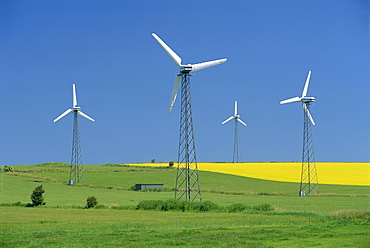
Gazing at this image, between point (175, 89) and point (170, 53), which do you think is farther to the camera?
point (175, 89)

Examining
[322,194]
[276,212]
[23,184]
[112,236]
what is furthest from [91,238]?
[23,184]

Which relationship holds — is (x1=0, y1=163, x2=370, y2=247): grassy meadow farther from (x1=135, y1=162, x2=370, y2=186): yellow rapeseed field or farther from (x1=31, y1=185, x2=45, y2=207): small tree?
(x1=135, y1=162, x2=370, y2=186): yellow rapeseed field

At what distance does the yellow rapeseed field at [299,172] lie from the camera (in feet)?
419

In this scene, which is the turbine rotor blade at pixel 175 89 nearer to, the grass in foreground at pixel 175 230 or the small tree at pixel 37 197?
the grass in foreground at pixel 175 230

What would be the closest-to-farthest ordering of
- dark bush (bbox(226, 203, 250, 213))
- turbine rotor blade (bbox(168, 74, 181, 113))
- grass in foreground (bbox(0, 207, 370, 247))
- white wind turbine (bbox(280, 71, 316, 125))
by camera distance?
grass in foreground (bbox(0, 207, 370, 247)), dark bush (bbox(226, 203, 250, 213)), turbine rotor blade (bbox(168, 74, 181, 113)), white wind turbine (bbox(280, 71, 316, 125))

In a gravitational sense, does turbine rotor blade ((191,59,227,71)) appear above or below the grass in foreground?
above

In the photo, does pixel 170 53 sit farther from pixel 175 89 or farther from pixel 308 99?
pixel 308 99

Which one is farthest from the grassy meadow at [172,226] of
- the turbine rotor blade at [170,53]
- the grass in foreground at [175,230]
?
the turbine rotor blade at [170,53]

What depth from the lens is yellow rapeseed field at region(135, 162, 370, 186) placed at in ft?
419

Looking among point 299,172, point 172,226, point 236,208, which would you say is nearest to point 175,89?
point 236,208

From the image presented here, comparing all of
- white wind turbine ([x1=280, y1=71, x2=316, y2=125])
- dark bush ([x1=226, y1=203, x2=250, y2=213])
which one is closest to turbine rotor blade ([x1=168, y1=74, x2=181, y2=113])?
dark bush ([x1=226, y1=203, x2=250, y2=213])

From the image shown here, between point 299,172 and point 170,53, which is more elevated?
point 170,53

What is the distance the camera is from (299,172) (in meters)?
143

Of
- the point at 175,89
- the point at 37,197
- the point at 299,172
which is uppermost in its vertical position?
the point at 175,89
